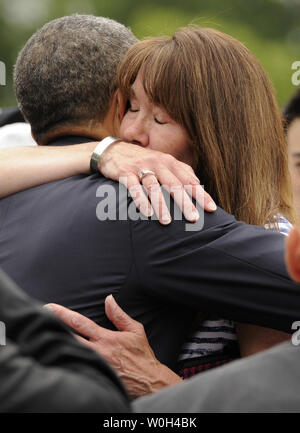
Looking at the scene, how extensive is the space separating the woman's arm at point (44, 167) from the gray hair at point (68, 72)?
16 cm

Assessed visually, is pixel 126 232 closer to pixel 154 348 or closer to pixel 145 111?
pixel 154 348

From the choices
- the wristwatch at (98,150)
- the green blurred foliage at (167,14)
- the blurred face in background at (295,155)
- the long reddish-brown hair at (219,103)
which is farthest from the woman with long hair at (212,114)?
the green blurred foliage at (167,14)

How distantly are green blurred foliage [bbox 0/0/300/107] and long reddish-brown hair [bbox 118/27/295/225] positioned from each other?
513 inches

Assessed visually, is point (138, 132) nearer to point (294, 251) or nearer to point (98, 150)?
point (98, 150)

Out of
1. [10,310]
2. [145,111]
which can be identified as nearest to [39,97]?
[145,111]

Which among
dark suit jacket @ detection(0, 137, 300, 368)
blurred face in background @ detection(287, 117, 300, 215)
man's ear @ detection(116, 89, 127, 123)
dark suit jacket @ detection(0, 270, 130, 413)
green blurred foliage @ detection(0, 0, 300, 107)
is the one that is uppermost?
dark suit jacket @ detection(0, 270, 130, 413)

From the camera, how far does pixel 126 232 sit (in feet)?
6.51

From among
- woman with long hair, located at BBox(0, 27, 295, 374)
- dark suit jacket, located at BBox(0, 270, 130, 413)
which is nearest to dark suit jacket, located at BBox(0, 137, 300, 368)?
woman with long hair, located at BBox(0, 27, 295, 374)

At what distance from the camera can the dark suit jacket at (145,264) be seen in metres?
1.92

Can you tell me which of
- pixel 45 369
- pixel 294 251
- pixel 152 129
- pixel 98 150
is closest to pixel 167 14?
pixel 152 129

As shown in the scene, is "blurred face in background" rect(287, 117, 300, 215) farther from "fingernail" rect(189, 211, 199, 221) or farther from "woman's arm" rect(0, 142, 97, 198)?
"fingernail" rect(189, 211, 199, 221)

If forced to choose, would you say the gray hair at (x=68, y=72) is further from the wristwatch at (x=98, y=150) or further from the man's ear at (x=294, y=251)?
the man's ear at (x=294, y=251)

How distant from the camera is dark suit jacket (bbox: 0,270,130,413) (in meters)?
1.08

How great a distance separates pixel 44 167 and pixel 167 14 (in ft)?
45.2
